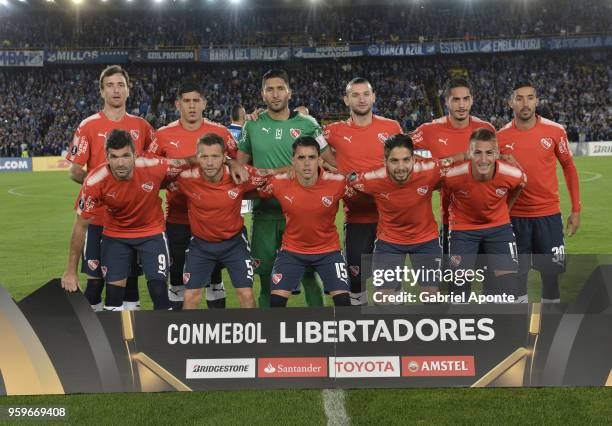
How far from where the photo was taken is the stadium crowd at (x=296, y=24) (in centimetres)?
4241

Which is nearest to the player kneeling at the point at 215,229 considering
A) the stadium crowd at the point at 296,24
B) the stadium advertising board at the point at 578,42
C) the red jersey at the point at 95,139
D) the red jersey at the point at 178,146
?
the red jersey at the point at 178,146

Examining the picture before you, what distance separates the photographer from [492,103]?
38.6 m

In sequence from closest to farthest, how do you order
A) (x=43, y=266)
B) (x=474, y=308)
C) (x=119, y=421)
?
(x=119, y=421)
(x=474, y=308)
(x=43, y=266)

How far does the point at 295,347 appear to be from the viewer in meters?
4.16

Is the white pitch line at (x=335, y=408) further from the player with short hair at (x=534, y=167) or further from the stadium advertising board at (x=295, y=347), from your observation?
the player with short hair at (x=534, y=167)

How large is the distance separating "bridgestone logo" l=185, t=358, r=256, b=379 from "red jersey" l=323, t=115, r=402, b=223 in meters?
1.81

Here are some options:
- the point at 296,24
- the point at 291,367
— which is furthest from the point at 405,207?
the point at 296,24

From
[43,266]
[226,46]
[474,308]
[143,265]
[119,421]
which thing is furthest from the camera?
[226,46]

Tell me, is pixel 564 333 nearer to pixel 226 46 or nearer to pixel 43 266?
pixel 43 266

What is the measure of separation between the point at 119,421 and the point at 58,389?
1.57 feet

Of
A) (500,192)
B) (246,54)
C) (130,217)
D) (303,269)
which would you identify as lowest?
(303,269)

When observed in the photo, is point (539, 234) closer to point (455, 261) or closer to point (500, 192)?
point (500, 192)

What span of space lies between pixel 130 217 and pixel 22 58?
39.1 m

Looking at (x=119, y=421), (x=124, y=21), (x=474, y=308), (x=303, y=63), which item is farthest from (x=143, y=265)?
(x=124, y=21)
